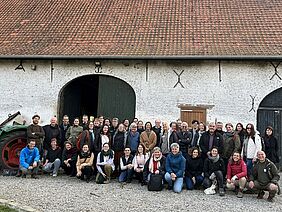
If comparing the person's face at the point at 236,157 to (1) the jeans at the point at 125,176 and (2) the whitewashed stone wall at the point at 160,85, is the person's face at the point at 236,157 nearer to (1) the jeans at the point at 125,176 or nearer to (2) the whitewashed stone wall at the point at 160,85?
(1) the jeans at the point at 125,176

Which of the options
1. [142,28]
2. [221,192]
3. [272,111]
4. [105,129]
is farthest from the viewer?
[142,28]

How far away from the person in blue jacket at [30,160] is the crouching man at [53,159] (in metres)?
0.32

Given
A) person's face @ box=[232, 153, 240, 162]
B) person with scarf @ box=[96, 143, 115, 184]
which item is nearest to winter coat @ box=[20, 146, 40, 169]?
person with scarf @ box=[96, 143, 115, 184]

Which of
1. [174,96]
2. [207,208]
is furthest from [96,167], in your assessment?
[174,96]

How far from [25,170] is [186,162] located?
10.8 feet

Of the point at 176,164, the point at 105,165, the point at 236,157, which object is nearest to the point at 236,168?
the point at 236,157

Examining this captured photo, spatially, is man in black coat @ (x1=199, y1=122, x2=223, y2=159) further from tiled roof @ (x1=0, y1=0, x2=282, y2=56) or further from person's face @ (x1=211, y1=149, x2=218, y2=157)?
tiled roof @ (x1=0, y1=0, x2=282, y2=56)

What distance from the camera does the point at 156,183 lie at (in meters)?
6.50

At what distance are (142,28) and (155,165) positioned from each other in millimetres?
5268

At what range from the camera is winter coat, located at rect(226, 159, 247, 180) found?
6.44 metres

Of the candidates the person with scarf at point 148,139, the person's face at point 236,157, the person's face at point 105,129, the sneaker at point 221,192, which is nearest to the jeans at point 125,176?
the person with scarf at point 148,139

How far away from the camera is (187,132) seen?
7.31 metres

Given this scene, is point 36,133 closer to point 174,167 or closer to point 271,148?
point 174,167

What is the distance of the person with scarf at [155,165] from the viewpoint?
6.76 m
